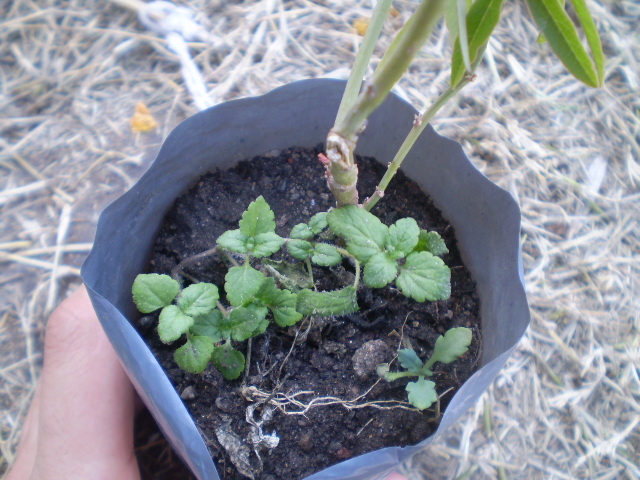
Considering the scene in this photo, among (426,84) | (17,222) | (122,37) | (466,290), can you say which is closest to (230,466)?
(466,290)

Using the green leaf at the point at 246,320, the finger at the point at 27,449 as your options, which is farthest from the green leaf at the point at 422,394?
the finger at the point at 27,449

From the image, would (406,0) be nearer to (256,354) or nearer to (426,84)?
(426,84)

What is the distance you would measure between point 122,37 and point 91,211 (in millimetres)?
534

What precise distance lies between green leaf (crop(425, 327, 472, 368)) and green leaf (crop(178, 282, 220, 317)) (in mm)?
364

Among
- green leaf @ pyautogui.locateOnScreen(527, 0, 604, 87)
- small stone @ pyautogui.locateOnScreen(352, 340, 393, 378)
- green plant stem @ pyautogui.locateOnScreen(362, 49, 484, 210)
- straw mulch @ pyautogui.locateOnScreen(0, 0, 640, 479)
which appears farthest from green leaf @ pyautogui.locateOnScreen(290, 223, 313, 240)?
straw mulch @ pyautogui.locateOnScreen(0, 0, 640, 479)

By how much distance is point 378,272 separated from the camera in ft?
2.42

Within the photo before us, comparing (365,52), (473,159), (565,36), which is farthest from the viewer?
(473,159)

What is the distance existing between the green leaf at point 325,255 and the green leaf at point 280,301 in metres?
0.07

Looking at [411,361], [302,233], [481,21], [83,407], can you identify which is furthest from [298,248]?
[83,407]

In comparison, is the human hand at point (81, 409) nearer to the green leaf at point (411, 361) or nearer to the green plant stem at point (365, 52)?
the green leaf at point (411, 361)

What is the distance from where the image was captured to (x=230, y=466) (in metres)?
0.82

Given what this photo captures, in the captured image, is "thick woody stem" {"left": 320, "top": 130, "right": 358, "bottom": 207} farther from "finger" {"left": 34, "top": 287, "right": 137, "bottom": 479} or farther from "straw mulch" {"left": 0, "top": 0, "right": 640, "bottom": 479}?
"straw mulch" {"left": 0, "top": 0, "right": 640, "bottom": 479}

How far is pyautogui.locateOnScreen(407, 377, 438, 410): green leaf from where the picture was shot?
2.50ft

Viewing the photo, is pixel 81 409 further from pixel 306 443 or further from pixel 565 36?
pixel 565 36
